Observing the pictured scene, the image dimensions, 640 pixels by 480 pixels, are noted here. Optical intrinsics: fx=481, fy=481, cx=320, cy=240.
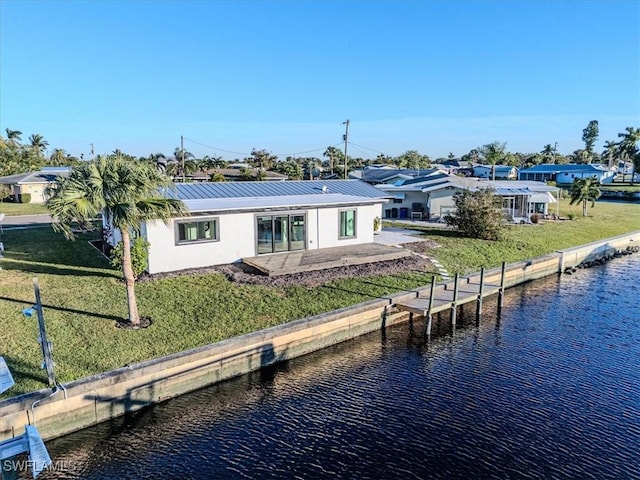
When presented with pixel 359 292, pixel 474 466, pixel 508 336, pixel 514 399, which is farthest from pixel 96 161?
pixel 508 336

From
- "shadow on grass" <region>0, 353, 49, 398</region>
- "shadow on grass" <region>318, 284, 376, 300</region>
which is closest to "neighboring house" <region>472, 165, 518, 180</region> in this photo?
"shadow on grass" <region>318, 284, 376, 300</region>

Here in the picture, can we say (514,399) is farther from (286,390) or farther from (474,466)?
(286,390)

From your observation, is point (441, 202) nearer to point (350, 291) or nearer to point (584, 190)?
point (584, 190)

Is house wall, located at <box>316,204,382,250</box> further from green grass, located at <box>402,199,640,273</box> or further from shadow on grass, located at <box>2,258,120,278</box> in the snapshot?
shadow on grass, located at <box>2,258,120,278</box>

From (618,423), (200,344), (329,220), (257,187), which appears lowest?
(618,423)

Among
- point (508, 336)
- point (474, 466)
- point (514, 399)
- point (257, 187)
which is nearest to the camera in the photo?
point (474, 466)
